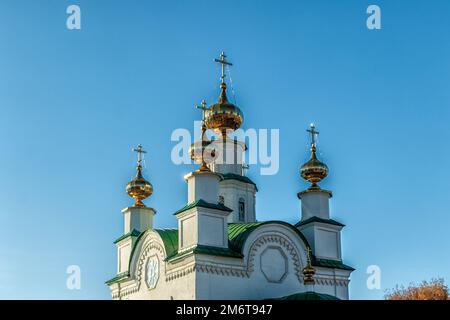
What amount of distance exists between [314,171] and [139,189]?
545 cm

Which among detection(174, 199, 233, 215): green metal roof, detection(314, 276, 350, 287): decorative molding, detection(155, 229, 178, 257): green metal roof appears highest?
detection(174, 199, 233, 215): green metal roof

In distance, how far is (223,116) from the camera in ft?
78.3

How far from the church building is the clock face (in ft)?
0.09

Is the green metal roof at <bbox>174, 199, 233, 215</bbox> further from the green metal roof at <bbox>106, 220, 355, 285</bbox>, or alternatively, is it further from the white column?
the white column

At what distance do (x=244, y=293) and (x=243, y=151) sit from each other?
17.4 feet

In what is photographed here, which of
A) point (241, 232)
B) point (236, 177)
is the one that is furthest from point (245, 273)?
point (236, 177)

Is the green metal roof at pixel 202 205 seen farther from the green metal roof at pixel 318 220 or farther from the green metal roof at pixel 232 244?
the green metal roof at pixel 318 220

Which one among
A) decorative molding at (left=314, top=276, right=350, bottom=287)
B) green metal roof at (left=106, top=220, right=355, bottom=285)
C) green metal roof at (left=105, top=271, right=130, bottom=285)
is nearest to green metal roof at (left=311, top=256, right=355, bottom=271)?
green metal roof at (left=106, top=220, right=355, bottom=285)

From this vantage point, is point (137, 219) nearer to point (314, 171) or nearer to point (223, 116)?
point (223, 116)

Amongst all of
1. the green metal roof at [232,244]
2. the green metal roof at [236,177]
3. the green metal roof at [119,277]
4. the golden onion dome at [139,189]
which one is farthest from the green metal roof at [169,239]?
the golden onion dome at [139,189]

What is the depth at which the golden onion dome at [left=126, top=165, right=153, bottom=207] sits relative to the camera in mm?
25328
